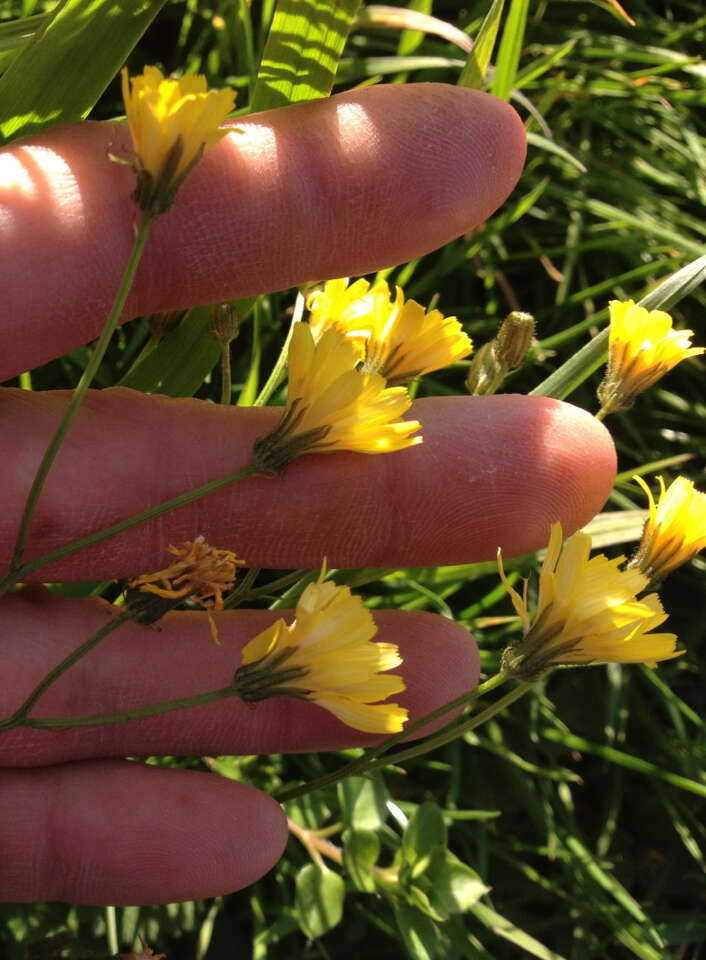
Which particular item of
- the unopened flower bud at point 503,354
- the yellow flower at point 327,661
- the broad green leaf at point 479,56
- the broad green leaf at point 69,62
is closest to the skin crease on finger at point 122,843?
the yellow flower at point 327,661

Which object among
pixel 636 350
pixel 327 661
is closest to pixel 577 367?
pixel 636 350

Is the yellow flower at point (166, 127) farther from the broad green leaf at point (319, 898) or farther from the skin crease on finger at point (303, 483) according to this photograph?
the broad green leaf at point (319, 898)

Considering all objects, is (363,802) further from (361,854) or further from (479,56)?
(479,56)

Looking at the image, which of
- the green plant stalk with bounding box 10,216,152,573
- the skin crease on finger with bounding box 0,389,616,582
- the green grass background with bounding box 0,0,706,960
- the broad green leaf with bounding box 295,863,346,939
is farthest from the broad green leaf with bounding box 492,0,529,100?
the broad green leaf with bounding box 295,863,346,939

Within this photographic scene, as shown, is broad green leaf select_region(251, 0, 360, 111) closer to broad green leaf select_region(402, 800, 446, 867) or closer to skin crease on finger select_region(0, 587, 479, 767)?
skin crease on finger select_region(0, 587, 479, 767)

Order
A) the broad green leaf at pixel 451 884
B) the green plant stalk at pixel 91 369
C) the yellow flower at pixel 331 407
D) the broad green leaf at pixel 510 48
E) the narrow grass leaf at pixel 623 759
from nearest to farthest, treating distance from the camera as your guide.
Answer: the green plant stalk at pixel 91 369
the yellow flower at pixel 331 407
the broad green leaf at pixel 451 884
the broad green leaf at pixel 510 48
the narrow grass leaf at pixel 623 759

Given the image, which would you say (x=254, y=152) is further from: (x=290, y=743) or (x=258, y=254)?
(x=290, y=743)
